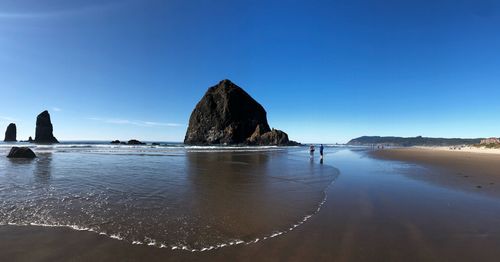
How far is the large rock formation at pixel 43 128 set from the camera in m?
134

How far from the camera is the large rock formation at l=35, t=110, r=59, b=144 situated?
13438 cm

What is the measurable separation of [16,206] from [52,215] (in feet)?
5.86

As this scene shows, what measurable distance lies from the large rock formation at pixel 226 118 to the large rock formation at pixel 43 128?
70066 mm

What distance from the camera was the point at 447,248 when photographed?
16.6 ft

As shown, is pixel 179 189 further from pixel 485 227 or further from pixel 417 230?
pixel 485 227

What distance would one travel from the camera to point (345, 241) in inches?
210

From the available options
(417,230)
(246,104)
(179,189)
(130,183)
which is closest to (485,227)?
(417,230)

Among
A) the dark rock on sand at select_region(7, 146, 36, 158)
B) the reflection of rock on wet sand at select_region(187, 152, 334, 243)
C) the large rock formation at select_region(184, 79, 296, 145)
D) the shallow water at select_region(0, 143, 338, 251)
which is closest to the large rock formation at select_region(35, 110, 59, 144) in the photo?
the large rock formation at select_region(184, 79, 296, 145)

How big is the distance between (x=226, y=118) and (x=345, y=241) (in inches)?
5141

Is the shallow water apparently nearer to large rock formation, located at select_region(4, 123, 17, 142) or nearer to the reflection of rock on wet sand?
the reflection of rock on wet sand

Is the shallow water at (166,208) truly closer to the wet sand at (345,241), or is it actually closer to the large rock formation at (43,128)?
the wet sand at (345,241)

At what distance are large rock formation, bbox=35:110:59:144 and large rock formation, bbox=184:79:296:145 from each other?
2759 inches

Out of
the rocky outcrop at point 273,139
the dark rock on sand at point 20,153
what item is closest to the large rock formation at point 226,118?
the rocky outcrop at point 273,139

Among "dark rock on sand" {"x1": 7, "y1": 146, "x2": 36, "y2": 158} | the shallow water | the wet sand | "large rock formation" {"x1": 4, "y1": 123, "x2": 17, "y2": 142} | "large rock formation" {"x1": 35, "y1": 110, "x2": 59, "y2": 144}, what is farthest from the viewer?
"large rock formation" {"x1": 4, "y1": 123, "x2": 17, "y2": 142}
